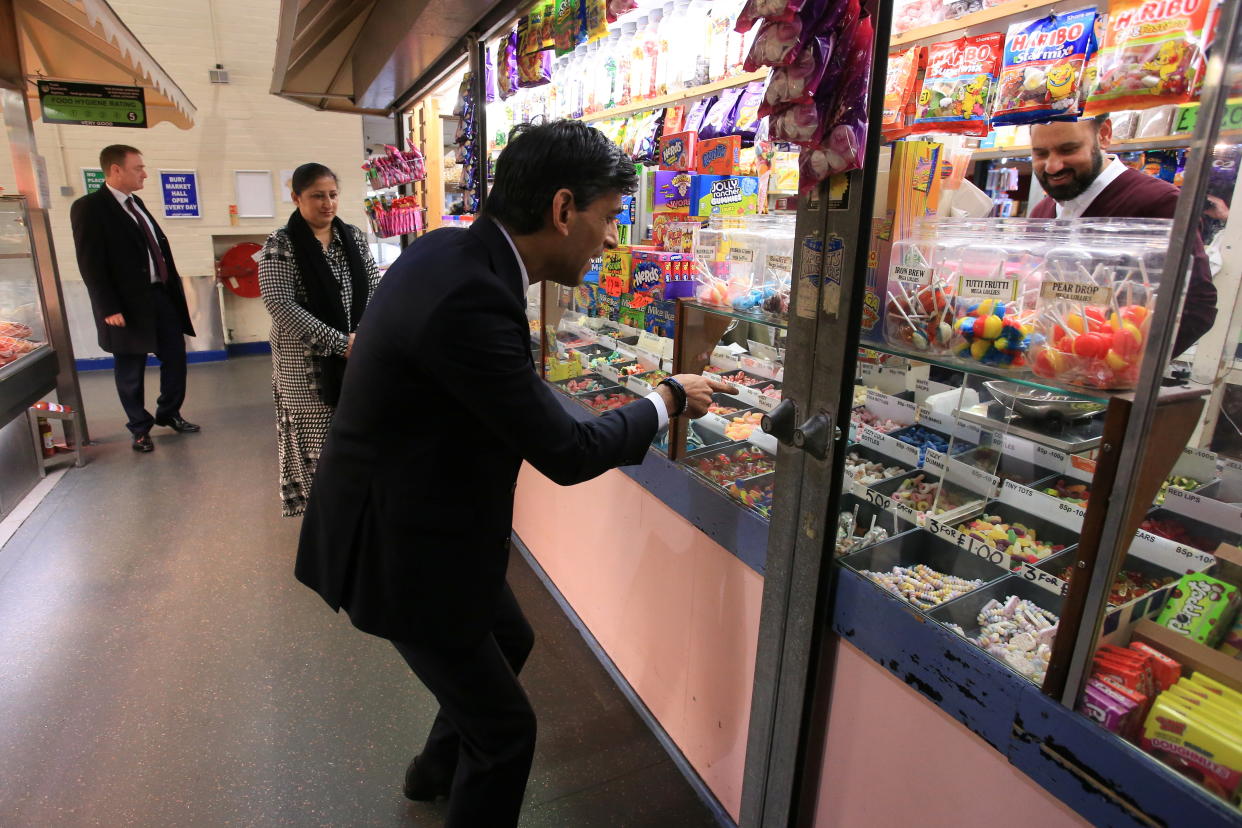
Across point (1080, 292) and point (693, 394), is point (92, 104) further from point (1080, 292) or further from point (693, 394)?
point (1080, 292)

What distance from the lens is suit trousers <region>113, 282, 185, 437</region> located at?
5030mm

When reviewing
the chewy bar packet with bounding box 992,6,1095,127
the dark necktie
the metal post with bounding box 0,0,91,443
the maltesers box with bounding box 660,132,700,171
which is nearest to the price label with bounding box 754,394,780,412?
the maltesers box with bounding box 660,132,700,171

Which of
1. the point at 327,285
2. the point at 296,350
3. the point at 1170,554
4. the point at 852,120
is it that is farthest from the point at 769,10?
the point at 296,350

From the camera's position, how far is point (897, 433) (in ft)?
5.67

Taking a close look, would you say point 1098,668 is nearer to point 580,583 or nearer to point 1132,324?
point 1132,324

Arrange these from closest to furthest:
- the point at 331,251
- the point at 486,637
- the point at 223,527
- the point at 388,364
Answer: the point at 388,364 < the point at 486,637 < the point at 331,251 < the point at 223,527

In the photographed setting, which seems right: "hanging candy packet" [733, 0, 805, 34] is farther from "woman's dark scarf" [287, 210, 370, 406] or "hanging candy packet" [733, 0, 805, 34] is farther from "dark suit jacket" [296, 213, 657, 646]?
"woman's dark scarf" [287, 210, 370, 406]

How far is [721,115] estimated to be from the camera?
2.16 meters

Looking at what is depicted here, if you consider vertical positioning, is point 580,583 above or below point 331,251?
below

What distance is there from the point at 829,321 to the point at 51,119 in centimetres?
608

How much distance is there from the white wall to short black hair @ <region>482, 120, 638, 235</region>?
752 cm

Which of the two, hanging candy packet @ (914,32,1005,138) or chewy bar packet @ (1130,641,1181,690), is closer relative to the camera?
chewy bar packet @ (1130,641,1181,690)

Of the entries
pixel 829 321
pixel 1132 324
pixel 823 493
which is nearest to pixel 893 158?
pixel 829 321

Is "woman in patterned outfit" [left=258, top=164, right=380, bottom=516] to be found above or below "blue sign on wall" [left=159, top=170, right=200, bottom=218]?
below
